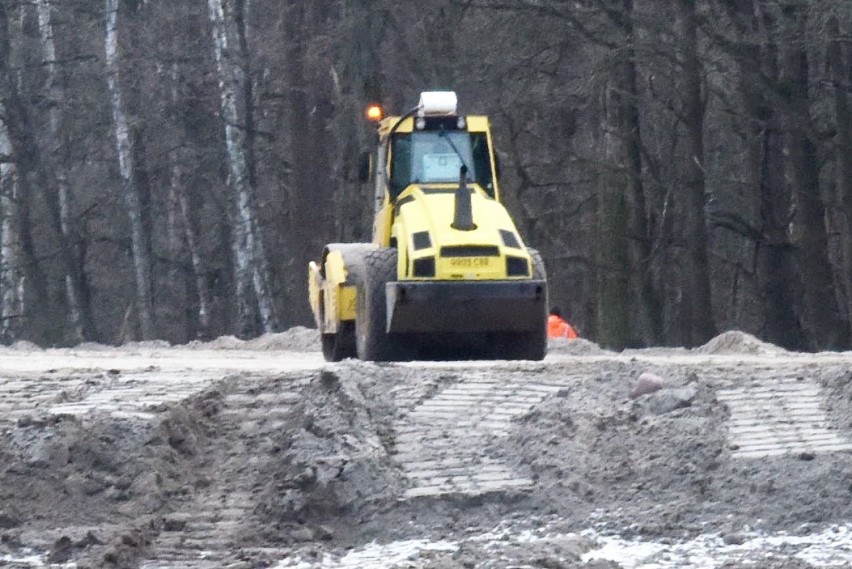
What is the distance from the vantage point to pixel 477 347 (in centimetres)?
1539

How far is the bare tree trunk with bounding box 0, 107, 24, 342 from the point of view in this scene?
109ft

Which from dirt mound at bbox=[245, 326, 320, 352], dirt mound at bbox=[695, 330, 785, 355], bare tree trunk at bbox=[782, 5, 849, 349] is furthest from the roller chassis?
bare tree trunk at bbox=[782, 5, 849, 349]

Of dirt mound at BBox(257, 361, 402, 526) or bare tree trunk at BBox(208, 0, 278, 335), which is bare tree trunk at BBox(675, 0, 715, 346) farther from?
dirt mound at BBox(257, 361, 402, 526)

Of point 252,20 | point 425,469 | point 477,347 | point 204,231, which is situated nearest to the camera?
point 425,469

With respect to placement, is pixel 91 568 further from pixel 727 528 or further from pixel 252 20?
pixel 252 20

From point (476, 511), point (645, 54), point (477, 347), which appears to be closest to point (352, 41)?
point (645, 54)

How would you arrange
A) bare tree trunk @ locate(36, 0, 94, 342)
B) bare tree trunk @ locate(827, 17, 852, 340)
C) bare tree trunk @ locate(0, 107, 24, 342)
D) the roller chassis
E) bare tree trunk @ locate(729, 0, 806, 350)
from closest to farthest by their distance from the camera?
the roller chassis
bare tree trunk @ locate(729, 0, 806, 350)
bare tree trunk @ locate(827, 17, 852, 340)
bare tree trunk @ locate(0, 107, 24, 342)
bare tree trunk @ locate(36, 0, 94, 342)

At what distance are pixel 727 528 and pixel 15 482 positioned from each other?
400cm

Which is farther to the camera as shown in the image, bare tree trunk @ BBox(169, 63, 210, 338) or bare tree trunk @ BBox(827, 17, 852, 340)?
bare tree trunk @ BBox(169, 63, 210, 338)

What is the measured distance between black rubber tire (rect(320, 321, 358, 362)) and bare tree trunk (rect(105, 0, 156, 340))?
51.5 ft

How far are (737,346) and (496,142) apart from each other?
39.4ft

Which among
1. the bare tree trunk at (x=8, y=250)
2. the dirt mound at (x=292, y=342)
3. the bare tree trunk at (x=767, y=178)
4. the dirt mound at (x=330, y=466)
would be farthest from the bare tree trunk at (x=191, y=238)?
the dirt mound at (x=330, y=466)

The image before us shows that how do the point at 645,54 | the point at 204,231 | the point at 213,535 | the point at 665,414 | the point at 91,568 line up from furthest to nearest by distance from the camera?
the point at 204,231
the point at 645,54
the point at 665,414
the point at 213,535
the point at 91,568

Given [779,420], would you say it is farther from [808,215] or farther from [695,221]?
[808,215]
